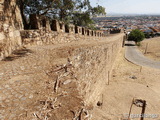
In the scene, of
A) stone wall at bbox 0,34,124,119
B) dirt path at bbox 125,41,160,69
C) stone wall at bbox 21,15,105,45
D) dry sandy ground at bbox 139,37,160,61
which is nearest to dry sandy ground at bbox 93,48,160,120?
stone wall at bbox 0,34,124,119

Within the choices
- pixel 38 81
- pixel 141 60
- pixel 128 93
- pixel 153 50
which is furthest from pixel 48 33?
pixel 153 50

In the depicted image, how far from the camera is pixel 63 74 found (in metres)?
3.38

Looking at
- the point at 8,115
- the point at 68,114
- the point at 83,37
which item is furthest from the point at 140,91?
the point at 8,115

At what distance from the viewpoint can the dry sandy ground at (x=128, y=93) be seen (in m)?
7.34

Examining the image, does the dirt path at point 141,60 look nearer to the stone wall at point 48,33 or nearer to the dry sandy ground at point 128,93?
the dry sandy ground at point 128,93

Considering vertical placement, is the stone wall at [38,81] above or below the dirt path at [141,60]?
above

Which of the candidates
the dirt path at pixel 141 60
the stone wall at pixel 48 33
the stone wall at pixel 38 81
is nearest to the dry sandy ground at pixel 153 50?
the dirt path at pixel 141 60

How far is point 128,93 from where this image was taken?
9594 millimetres

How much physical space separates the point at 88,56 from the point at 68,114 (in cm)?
380

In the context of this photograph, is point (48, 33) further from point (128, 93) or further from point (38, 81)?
point (128, 93)

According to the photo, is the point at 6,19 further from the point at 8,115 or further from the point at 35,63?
the point at 8,115

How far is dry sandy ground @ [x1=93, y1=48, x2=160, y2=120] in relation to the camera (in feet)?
24.1

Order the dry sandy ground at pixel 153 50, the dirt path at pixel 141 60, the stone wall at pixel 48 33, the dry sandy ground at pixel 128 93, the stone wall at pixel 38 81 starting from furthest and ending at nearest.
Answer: the dry sandy ground at pixel 153 50 < the dirt path at pixel 141 60 < the dry sandy ground at pixel 128 93 < the stone wall at pixel 48 33 < the stone wall at pixel 38 81

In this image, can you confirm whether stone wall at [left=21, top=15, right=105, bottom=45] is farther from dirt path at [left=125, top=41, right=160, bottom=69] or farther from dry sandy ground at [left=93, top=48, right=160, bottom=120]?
dirt path at [left=125, top=41, right=160, bottom=69]
